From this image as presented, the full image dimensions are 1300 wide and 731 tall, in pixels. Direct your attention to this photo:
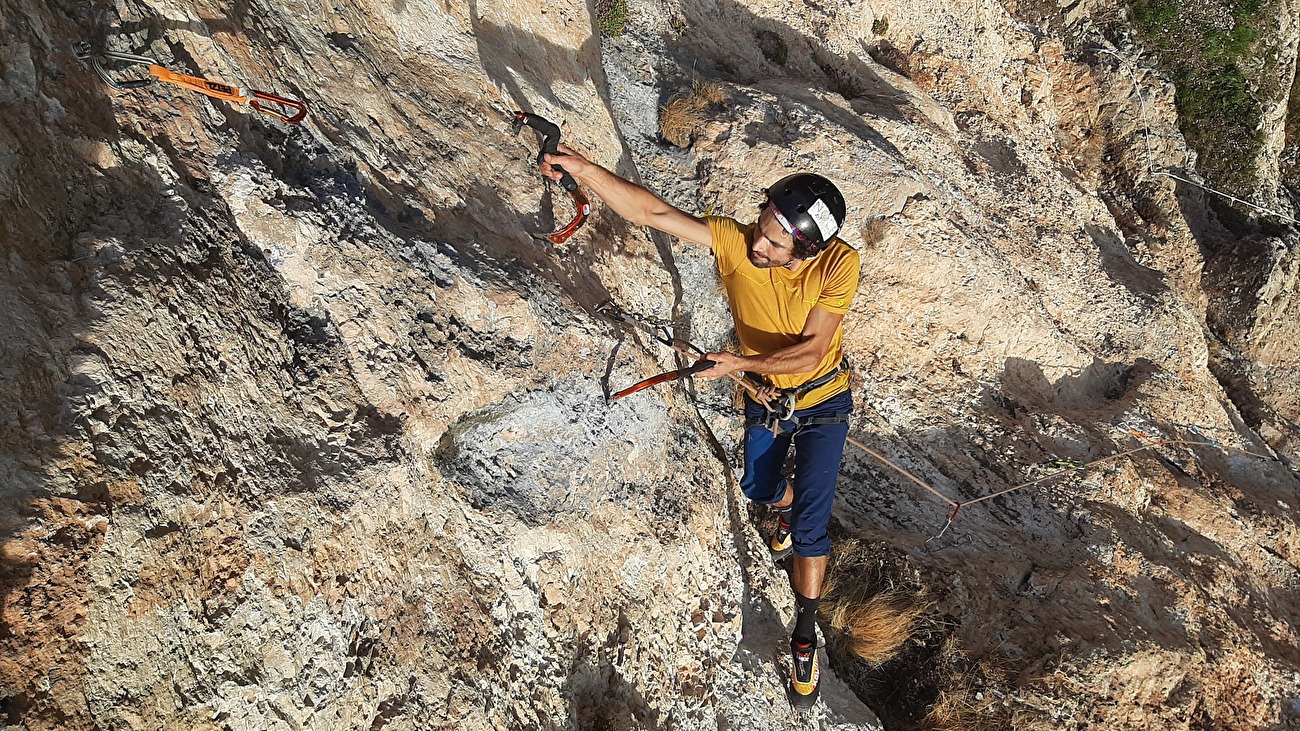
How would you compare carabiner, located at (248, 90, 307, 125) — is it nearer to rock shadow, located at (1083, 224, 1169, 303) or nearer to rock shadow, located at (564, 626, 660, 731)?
rock shadow, located at (564, 626, 660, 731)

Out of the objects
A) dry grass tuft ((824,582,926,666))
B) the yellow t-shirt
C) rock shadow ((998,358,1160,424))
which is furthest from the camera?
rock shadow ((998,358,1160,424))

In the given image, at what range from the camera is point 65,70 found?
2.65 m

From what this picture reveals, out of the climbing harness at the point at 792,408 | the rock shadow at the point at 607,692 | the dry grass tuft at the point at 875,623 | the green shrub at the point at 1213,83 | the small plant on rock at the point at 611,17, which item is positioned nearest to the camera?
the rock shadow at the point at 607,692

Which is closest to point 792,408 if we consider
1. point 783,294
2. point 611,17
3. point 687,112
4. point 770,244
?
point 783,294

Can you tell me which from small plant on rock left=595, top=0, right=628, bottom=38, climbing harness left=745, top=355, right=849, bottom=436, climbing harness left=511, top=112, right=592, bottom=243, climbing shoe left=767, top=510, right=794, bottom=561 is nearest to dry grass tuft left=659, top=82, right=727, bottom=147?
small plant on rock left=595, top=0, right=628, bottom=38

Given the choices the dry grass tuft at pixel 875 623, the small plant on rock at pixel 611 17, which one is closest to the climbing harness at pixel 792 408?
the dry grass tuft at pixel 875 623

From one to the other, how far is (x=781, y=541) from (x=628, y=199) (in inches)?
112

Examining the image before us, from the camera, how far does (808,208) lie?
155 inches

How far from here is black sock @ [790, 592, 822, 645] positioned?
14.6 feet

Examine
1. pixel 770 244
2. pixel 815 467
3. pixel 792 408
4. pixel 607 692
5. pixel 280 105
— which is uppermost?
pixel 280 105

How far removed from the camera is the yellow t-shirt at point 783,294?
4.26 meters

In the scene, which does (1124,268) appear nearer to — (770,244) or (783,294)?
(783,294)

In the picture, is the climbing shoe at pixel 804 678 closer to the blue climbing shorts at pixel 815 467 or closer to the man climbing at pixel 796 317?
the man climbing at pixel 796 317

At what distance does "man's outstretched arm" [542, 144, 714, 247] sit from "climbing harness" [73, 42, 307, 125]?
50.3 inches
